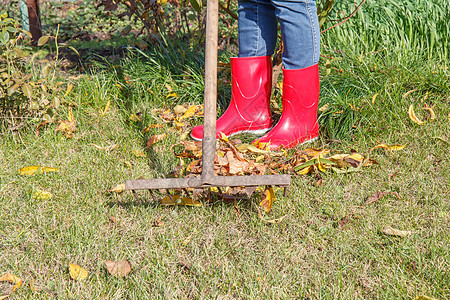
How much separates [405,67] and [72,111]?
225cm

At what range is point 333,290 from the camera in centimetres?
155

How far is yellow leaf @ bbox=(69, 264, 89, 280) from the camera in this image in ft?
5.34

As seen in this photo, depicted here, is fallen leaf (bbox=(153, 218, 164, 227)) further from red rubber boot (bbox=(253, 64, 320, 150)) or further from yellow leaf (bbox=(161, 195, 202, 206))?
red rubber boot (bbox=(253, 64, 320, 150))

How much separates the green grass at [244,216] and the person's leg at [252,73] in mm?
320

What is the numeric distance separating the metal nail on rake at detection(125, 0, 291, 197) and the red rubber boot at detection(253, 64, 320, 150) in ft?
2.10

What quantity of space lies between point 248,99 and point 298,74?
0.37m

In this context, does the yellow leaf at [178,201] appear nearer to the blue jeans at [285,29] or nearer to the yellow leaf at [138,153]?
the yellow leaf at [138,153]

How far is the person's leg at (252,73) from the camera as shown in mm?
2457

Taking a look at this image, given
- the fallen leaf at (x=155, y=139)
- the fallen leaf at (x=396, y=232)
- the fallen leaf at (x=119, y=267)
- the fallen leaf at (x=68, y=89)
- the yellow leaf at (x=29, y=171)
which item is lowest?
the fallen leaf at (x=119, y=267)

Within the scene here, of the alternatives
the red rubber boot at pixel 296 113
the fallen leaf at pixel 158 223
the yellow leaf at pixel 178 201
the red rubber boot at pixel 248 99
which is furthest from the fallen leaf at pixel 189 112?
the fallen leaf at pixel 158 223

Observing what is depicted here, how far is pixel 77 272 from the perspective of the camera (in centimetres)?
165

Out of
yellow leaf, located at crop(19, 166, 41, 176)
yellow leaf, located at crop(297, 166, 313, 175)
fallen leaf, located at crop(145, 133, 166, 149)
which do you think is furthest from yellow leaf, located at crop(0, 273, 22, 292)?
yellow leaf, located at crop(297, 166, 313, 175)

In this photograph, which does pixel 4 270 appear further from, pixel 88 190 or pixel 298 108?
pixel 298 108

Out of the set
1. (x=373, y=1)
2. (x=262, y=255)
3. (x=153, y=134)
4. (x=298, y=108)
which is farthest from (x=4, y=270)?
(x=373, y=1)
